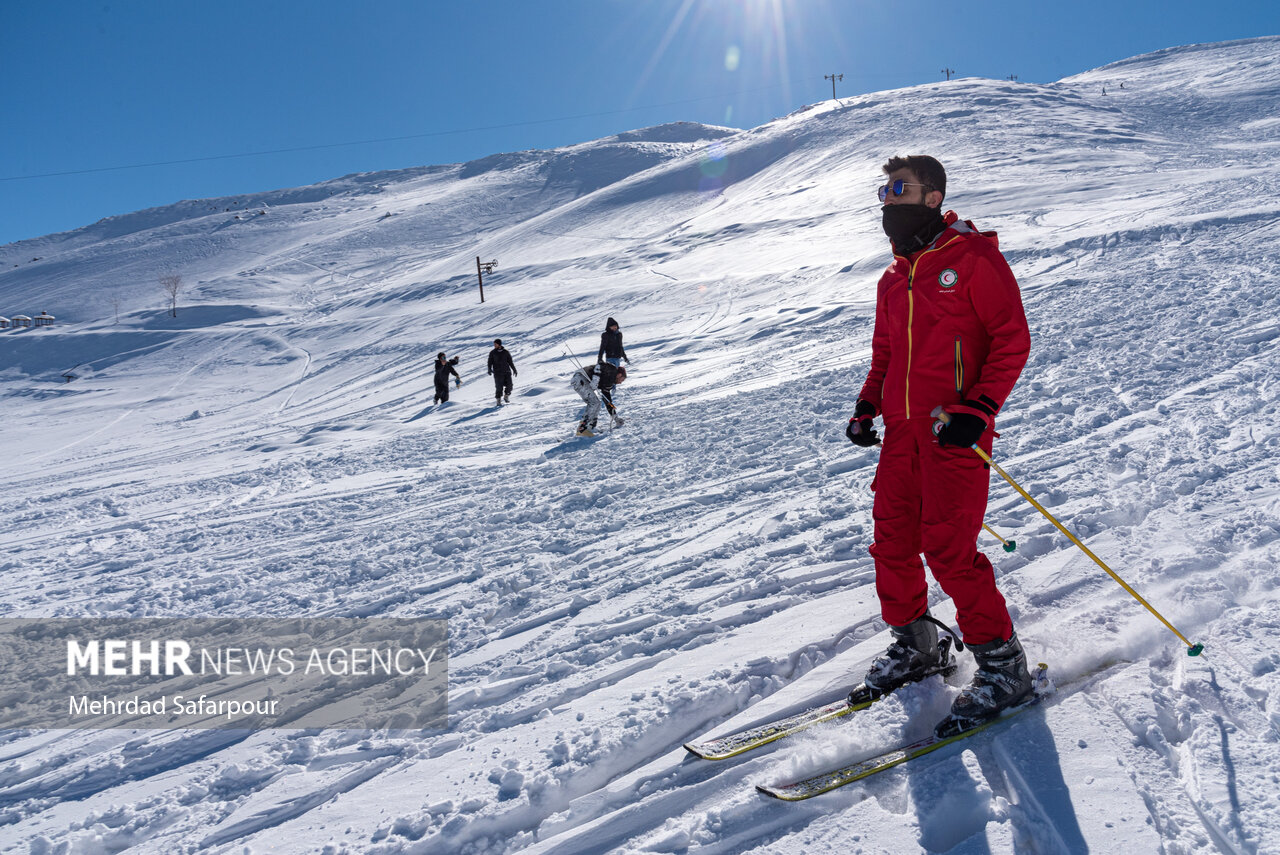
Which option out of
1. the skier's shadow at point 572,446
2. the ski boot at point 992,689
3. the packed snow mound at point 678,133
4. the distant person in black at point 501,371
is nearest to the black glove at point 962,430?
the ski boot at point 992,689

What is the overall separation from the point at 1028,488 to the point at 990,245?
2.79 m

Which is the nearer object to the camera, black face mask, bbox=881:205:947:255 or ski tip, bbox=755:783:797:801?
ski tip, bbox=755:783:797:801

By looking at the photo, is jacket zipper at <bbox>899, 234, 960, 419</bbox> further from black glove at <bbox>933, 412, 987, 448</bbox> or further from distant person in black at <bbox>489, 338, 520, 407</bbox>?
distant person in black at <bbox>489, 338, 520, 407</bbox>

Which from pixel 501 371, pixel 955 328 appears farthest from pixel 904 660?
pixel 501 371

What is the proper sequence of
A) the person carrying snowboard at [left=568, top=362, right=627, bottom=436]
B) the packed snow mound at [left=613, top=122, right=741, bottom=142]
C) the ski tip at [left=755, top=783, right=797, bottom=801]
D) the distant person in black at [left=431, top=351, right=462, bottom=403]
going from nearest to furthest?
the ski tip at [left=755, top=783, right=797, bottom=801]
the person carrying snowboard at [left=568, top=362, right=627, bottom=436]
the distant person in black at [left=431, top=351, right=462, bottom=403]
the packed snow mound at [left=613, top=122, right=741, bottom=142]

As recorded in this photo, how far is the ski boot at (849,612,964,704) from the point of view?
9.29 ft

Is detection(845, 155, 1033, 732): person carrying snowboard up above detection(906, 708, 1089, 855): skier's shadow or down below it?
above

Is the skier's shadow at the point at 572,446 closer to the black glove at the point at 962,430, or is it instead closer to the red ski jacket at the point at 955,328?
the red ski jacket at the point at 955,328

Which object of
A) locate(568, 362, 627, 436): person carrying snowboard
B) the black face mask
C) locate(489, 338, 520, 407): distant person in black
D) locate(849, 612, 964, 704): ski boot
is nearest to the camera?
the black face mask

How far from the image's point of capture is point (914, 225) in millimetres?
2646

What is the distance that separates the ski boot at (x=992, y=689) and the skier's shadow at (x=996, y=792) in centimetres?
6

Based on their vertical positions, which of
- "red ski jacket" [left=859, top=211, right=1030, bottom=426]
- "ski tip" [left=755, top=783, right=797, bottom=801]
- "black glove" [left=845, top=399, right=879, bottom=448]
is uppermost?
"red ski jacket" [left=859, top=211, right=1030, bottom=426]

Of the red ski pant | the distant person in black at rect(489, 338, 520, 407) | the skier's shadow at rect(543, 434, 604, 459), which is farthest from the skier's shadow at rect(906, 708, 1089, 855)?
the distant person in black at rect(489, 338, 520, 407)

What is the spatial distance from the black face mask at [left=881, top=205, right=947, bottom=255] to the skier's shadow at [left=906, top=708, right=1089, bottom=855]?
73.9 inches
